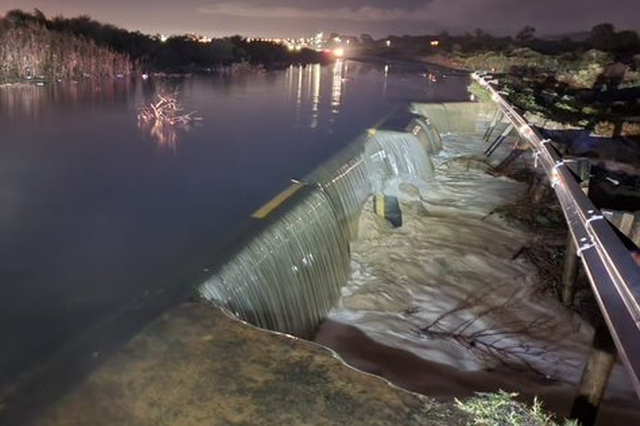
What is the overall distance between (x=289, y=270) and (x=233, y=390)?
3.17m

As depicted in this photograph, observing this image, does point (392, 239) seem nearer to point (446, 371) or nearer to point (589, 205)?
point (446, 371)

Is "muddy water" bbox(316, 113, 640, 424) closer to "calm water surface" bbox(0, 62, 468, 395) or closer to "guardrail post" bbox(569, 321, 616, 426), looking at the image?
"guardrail post" bbox(569, 321, 616, 426)

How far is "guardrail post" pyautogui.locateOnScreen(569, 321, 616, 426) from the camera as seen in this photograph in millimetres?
4332

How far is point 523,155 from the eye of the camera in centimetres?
1606

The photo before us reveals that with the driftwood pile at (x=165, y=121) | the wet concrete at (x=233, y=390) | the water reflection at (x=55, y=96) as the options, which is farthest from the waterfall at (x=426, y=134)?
the wet concrete at (x=233, y=390)

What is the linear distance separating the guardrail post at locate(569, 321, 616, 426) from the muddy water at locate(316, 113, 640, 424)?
4.11 ft

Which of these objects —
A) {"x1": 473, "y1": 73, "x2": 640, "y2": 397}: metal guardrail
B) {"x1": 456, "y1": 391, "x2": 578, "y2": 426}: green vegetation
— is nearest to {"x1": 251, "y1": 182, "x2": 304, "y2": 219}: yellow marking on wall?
{"x1": 473, "y1": 73, "x2": 640, "y2": 397}: metal guardrail

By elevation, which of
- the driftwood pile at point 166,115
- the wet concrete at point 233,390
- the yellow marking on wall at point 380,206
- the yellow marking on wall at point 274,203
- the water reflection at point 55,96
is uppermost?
the wet concrete at point 233,390

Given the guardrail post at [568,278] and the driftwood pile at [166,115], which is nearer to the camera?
the guardrail post at [568,278]

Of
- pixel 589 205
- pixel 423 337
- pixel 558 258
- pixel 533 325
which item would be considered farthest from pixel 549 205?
pixel 589 205

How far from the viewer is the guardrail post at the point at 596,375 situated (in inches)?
171

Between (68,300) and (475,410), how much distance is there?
423cm

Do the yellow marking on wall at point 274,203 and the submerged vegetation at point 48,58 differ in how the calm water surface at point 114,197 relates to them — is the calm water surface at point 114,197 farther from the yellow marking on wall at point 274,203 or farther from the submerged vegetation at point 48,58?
the submerged vegetation at point 48,58

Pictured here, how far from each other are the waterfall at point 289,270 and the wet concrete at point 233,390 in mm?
1179
